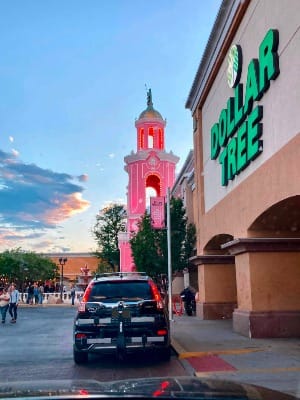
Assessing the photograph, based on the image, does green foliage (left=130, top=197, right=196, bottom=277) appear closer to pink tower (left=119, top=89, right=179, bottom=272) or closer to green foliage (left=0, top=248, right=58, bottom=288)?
pink tower (left=119, top=89, right=179, bottom=272)

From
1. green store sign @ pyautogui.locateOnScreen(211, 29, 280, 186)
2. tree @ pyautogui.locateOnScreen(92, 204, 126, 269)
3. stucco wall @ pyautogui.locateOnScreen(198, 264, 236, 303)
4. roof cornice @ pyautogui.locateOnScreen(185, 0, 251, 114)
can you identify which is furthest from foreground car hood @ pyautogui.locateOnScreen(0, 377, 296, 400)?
tree @ pyautogui.locateOnScreen(92, 204, 126, 269)

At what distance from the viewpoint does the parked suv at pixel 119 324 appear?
10.9 metres

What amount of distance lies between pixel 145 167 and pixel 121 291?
44516 mm

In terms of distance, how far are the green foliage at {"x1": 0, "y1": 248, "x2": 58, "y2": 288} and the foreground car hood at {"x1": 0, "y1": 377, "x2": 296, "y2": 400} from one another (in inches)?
2718

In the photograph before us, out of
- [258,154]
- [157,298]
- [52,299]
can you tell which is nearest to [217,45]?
[258,154]

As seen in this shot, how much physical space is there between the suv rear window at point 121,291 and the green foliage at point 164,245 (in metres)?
18.5

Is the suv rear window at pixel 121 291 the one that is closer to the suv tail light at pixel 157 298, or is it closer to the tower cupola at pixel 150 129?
the suv tail light at pixel 157 298

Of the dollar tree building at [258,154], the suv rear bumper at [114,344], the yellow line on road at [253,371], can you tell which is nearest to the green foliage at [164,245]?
the dollar tree building at [258,154]

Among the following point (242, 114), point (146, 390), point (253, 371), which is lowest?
point (253, 371)

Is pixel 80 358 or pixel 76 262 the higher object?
pixel 76 262

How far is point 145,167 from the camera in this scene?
182ft

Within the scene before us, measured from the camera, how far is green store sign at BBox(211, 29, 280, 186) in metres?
12.8

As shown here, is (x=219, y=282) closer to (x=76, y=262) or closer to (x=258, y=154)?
(x=258, y=154)

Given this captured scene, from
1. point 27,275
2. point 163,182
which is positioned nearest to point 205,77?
point 163,182
